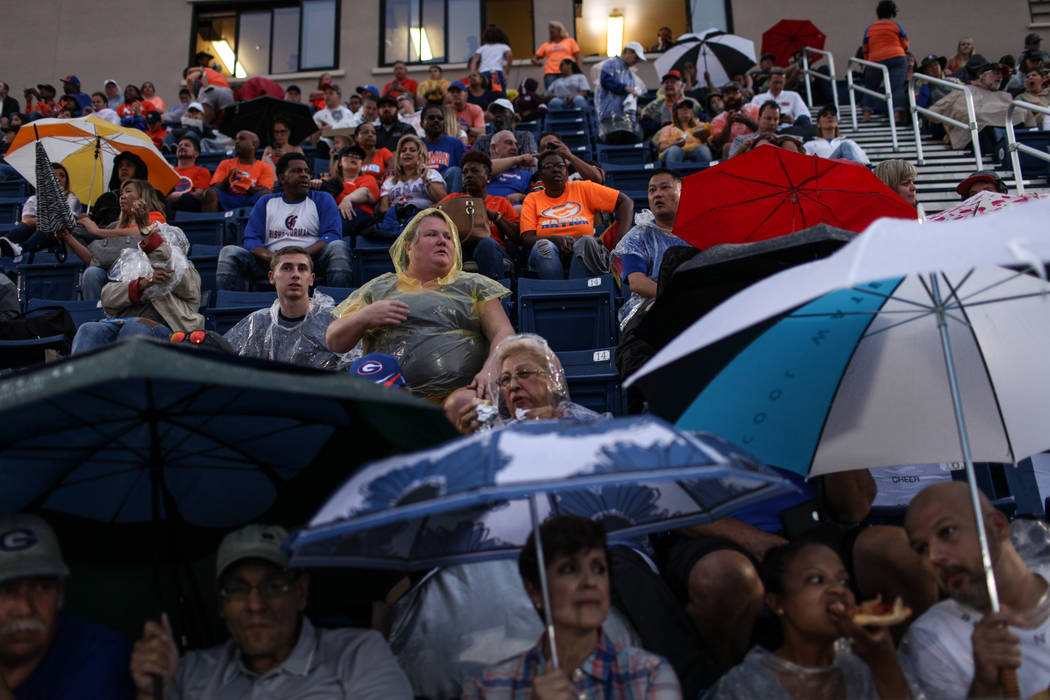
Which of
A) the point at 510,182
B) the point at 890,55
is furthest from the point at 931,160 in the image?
the point at 510,182

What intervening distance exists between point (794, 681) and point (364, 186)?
5.35 metres

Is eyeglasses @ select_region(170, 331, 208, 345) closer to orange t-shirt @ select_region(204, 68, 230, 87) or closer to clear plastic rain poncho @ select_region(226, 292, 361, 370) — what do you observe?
clear plastic rain poncho @ select_region(226, 292, 361, 370)

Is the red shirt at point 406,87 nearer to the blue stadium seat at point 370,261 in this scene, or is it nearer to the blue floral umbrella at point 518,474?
the blue stadium seat at point 370,261

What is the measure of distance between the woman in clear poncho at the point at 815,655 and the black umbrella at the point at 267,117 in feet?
26.3

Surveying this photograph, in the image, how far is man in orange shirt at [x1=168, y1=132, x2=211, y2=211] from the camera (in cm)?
721

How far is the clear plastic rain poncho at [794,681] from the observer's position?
6.67 ft

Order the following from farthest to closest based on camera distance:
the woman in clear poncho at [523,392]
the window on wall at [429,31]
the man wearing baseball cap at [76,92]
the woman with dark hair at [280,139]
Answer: the window on wall at [429,31] < the man wearing baseball cap at [76,92] < the woman with dark hair at [280,139] < the woman in clear poncho at [523,392]

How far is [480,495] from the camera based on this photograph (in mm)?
1464

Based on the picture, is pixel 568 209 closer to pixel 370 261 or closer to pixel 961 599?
pixel 370 261

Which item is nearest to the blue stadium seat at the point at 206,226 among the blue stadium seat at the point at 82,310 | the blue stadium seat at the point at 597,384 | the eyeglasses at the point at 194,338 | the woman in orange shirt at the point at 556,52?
the blue stadium seat at the point at 82,310

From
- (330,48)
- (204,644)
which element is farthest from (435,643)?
(330,48)

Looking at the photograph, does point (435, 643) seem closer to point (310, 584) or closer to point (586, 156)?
point (310, 584)

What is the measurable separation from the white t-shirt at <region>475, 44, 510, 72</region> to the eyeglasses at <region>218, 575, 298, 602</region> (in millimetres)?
10143

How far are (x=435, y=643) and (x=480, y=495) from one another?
992 millimetres
